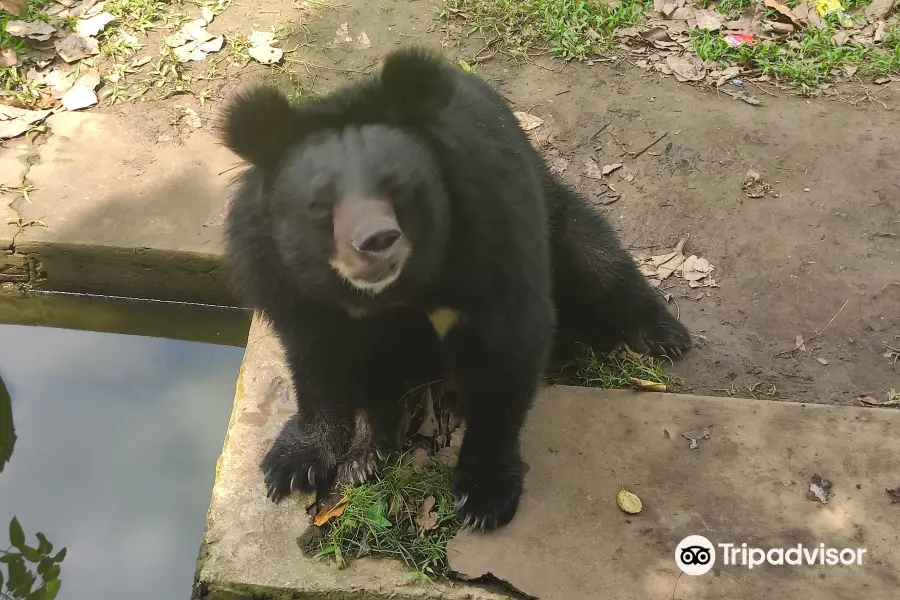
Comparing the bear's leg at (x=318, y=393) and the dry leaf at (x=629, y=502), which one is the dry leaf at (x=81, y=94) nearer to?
the bear's leg at (x=318, y=393)

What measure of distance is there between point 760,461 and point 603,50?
3589 millimetres

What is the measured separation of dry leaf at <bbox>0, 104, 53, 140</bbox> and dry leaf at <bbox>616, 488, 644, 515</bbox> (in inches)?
166

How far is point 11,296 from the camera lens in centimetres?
461

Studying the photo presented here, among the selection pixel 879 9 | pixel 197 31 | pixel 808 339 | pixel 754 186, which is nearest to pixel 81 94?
pixel 197 31

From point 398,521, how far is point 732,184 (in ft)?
10.1

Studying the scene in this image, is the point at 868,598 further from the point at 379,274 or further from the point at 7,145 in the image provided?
the point at 7,145

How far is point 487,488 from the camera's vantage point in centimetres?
296

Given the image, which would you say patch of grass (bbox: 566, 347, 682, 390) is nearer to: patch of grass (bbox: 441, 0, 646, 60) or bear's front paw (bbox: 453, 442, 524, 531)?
bear's front paw (bbox: 453, 442, 524, 531)

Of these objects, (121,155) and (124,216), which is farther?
(121,155)

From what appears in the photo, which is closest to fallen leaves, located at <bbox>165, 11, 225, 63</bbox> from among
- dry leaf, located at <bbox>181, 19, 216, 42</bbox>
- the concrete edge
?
dry leaf, located at <bbox>181, 19, 216, 42</bbox>

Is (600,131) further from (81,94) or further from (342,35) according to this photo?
(81,94)

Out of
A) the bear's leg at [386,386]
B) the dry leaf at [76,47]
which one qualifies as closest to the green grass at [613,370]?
the bear's leg at [386,386]

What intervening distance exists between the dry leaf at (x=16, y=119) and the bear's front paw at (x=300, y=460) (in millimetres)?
3050

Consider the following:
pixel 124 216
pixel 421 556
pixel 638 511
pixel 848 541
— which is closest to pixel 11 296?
pixel 124 216
